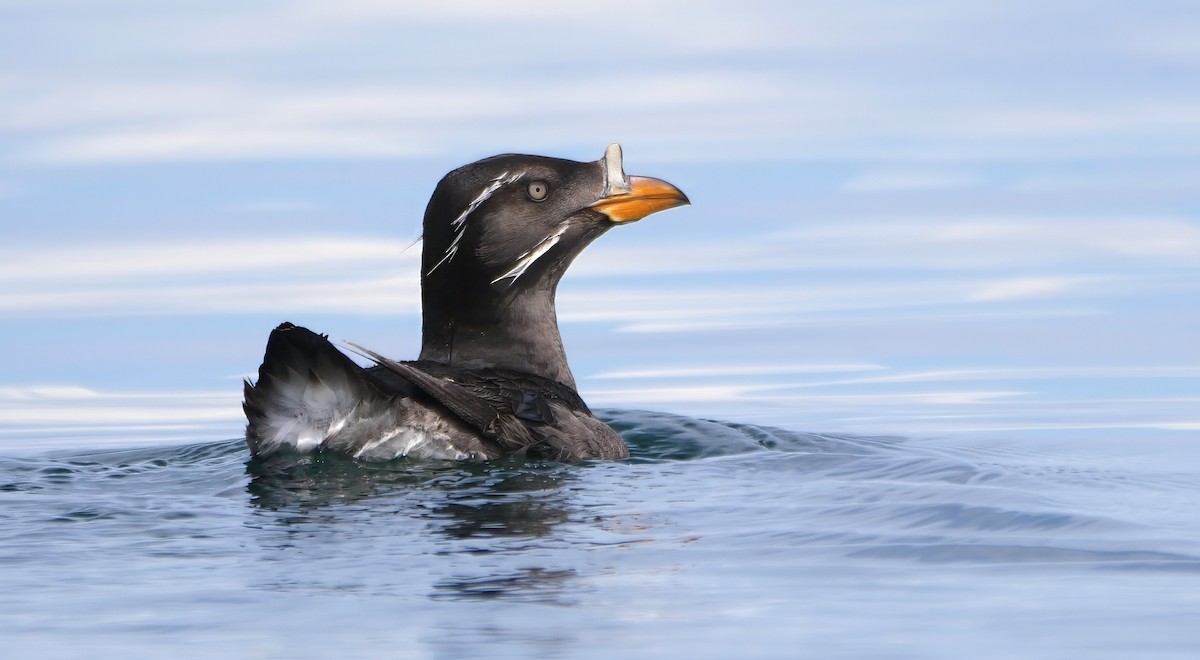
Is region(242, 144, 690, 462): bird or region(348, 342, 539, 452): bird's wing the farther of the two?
region(242, 144, 690, 462): bird

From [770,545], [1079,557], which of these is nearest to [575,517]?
[770,545]

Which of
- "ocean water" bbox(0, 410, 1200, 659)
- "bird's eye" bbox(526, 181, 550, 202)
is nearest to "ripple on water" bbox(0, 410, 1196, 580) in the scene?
"ocean water" bbox(0, 410, 1200, 659)

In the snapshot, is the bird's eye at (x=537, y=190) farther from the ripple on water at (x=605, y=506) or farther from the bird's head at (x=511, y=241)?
the ripple on water at (x=605, y=506)

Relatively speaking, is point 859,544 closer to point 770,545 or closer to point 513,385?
point 770,545

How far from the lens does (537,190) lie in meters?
8.66

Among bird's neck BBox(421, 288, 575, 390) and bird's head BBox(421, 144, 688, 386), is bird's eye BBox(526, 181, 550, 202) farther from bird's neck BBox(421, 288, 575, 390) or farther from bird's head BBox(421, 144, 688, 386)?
bird's neck BBox(421, 288, 575, 390)

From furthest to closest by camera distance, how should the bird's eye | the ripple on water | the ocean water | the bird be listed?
the bird's eye < the bird < the ripple on water < the ocean water

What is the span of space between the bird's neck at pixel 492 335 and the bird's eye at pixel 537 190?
1.71ft

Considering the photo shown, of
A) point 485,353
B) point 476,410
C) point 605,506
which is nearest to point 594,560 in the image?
point 605,506

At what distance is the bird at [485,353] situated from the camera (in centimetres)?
748

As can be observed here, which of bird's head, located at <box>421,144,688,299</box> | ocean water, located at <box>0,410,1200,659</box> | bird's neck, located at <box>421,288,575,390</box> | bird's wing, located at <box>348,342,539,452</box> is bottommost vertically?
ocean water, located at <box>0,410,1200,659</box>

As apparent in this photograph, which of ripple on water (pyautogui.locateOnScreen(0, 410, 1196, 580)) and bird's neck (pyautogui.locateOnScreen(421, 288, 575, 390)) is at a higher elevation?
bird's neck (pyautogui.locateOnScreen(421, 288, 575, 390))

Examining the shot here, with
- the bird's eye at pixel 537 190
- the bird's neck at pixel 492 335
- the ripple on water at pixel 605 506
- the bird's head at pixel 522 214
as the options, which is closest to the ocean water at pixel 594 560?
the ripple on water at pixel 605 506

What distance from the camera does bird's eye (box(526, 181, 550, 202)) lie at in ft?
28.4
